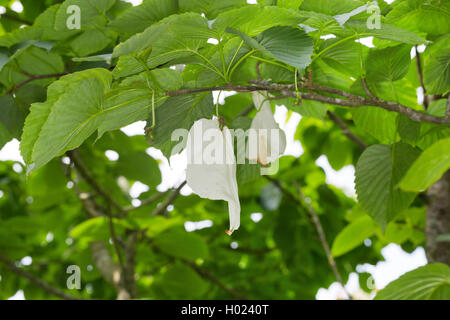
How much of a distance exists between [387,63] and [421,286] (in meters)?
0.25

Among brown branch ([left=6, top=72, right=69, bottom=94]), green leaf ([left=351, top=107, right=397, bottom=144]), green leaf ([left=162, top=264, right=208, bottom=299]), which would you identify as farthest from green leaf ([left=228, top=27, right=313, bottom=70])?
green leaf ([left=162, top=264, right=208, bottom=299])

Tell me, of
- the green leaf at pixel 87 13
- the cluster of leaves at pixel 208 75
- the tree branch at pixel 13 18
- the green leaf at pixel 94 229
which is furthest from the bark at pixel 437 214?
the tree branch at pixel 13 18

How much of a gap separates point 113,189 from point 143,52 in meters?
0.88

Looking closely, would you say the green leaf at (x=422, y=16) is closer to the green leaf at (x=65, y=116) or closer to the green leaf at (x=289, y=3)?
the green leaf at (x=289, y=3)

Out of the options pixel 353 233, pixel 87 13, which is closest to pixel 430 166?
pixel 87 13

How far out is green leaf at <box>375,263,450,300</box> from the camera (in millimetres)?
534

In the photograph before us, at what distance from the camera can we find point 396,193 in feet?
1.79

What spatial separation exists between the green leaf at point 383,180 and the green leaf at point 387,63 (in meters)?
0.08

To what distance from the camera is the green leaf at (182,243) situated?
103 cm

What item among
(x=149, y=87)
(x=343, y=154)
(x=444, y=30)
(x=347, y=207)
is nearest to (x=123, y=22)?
(x=149, y=87)

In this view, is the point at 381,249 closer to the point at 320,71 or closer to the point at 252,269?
the point at 252,269

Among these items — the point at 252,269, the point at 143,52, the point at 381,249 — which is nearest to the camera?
the point at 143,52

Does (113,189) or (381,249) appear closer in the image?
(113,189)
